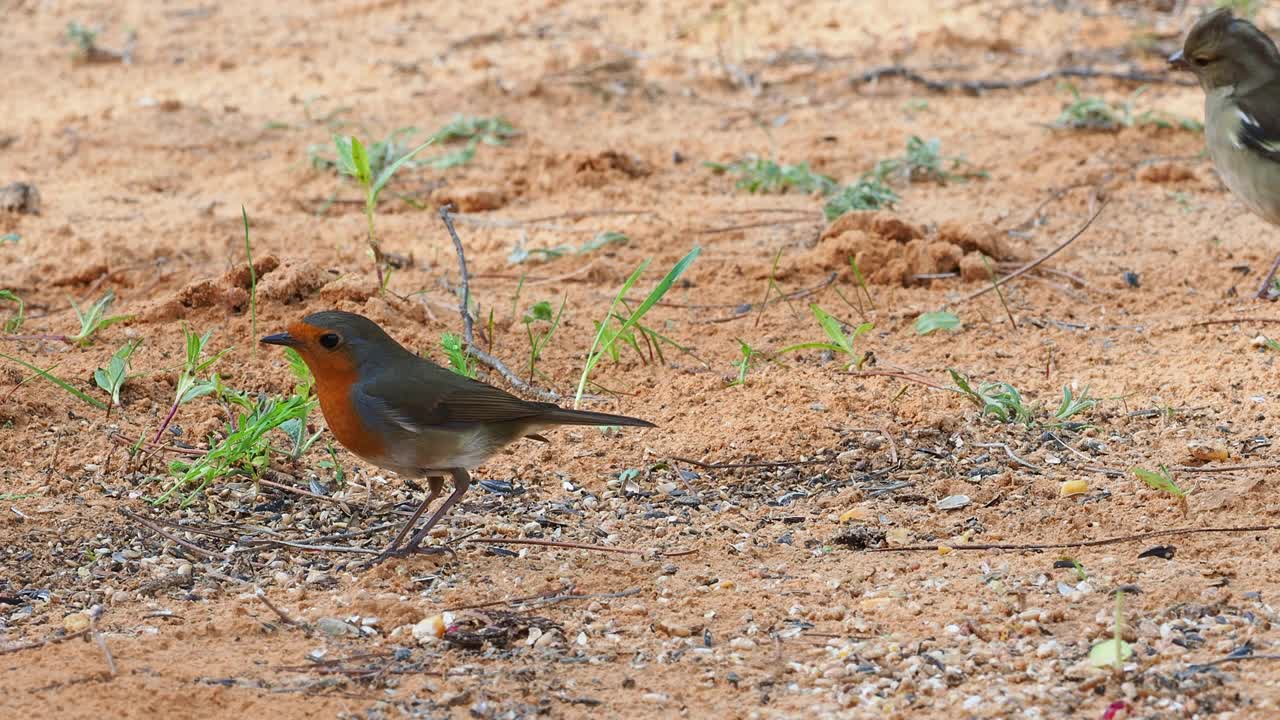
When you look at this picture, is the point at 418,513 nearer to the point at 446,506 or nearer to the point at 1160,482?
the point at 446,506

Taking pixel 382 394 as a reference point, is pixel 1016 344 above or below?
below

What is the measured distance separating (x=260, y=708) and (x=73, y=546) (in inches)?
47.3

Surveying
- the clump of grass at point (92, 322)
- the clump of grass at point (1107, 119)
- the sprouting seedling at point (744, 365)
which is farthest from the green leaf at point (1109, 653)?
the clump of grass at point (1107, 119)

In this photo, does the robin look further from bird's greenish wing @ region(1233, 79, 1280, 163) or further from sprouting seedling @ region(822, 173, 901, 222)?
bird's greenish wing @ region(1233, 79, 1280, 163)

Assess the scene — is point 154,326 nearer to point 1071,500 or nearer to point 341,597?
point 341,597

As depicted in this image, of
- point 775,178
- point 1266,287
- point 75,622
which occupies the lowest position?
point 1266,287

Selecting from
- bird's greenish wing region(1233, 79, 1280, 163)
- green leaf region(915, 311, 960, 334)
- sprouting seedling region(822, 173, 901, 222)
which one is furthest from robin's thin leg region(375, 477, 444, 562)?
bird's greenish wing region(1233, 79, 1280, 163)

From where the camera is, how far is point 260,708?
3092 mm

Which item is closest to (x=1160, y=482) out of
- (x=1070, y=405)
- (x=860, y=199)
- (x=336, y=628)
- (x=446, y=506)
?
(x=1070, y=405)

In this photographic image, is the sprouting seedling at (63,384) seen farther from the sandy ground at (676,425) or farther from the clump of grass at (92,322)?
the clump of grass at (92,322)

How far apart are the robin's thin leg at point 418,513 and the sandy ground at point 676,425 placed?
93 mm

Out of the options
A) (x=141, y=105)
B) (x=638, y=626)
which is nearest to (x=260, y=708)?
(x=638, y=626)

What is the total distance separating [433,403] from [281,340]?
1.55 feet

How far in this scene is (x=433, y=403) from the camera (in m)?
4.18
